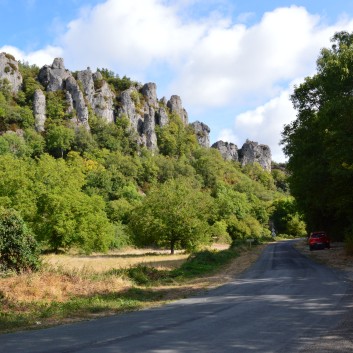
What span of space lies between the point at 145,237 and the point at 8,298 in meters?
32.2

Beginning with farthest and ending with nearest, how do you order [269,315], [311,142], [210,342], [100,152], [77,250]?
[100,152] → [77,250] → [311,142] → [269,315] → [210,342]

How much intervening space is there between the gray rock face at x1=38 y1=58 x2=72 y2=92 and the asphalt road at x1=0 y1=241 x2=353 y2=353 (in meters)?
132

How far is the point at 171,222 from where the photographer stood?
4450 centimetres

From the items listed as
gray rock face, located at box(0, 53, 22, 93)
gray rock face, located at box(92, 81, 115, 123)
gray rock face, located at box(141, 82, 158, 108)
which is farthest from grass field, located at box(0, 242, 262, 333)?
gray rock face, located at box(141, 82, 158, 108)

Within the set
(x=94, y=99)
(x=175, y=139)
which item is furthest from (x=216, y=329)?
(x=175, y=139)

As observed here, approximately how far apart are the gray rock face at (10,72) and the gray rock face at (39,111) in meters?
10.5

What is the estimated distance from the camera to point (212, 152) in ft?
554

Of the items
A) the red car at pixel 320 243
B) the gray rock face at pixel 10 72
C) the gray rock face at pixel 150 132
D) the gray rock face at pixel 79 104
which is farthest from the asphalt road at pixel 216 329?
the gray rock face at pixel 150 132

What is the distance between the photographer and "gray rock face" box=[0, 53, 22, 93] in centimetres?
12381

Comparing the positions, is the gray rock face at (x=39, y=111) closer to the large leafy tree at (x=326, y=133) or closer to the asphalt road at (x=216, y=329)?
the large leafy tree at (x=326, y=133)

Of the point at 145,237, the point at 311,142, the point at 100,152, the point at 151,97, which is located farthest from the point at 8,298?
the point at 151,97

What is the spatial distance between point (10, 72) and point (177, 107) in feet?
257

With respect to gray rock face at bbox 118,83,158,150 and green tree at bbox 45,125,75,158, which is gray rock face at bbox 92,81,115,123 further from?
green tree at bbox 45,125,75,158

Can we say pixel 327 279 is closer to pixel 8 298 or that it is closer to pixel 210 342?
pixel 210 342
